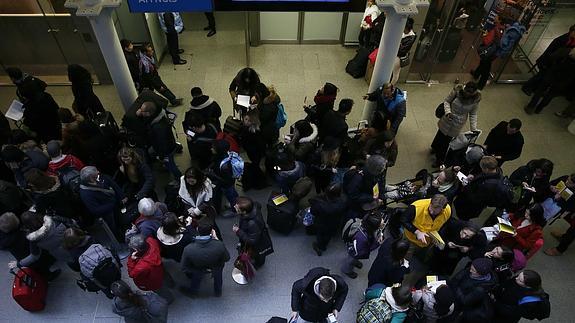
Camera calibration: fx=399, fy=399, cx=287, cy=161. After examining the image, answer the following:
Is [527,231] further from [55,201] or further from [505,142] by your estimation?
[55,201]

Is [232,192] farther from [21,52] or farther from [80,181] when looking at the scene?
[21,52]

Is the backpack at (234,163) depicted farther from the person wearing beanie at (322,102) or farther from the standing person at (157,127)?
the person wearing beanie at (322,102)

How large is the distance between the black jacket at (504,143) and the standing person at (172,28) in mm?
A: 5857

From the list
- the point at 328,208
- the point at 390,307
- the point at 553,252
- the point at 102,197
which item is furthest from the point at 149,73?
the point at 553,252

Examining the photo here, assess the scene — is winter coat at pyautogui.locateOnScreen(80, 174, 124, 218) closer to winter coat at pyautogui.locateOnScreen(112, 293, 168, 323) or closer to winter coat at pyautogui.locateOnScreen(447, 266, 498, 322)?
winter coat at pyautogui.locateOnScreen(112, 293, 168, 323)

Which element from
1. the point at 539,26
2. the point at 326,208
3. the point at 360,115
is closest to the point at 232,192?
the point at 326,208

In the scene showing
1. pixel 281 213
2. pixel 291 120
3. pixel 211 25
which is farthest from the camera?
pixel 211 25

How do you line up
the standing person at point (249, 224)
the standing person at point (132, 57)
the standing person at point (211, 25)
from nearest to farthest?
the standing person at point (249, 224) < the standing person at point (132, 57) < the standing person at point (211, 25)

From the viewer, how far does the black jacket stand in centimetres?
516

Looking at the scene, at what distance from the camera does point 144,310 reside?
13.0 feet

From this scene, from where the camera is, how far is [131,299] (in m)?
3.73

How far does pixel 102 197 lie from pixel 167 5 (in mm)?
2230

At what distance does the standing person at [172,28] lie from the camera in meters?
7.59

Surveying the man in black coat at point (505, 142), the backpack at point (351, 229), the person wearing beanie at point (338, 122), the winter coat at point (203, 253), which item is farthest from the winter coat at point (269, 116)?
the man in black coat at point (505, 142)
